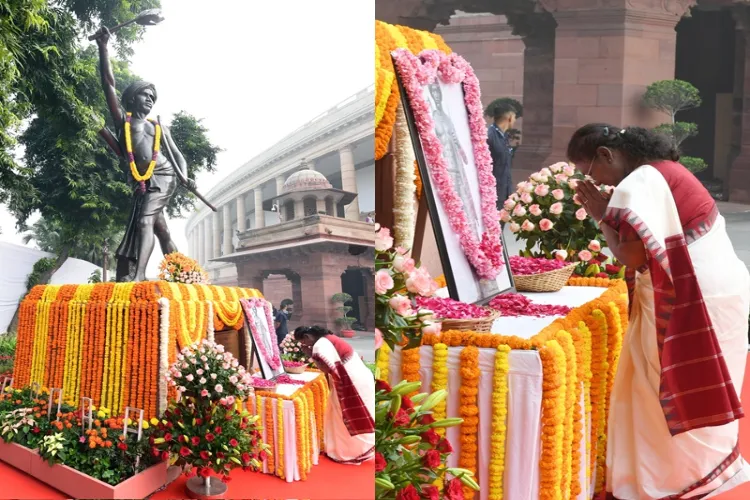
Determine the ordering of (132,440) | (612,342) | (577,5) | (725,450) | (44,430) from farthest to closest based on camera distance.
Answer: (577,5)
(612,342)
(725,450)
(132,440)
(44,430)

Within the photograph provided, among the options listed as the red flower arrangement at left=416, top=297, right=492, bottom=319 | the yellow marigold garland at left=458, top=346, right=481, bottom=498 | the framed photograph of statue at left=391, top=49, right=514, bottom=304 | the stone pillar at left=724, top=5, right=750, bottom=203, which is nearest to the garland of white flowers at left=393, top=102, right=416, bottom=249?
the framed photograph of statue at left=391, top=49, right=514, bottom=304

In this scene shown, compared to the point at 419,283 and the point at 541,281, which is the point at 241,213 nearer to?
the point at 419,283

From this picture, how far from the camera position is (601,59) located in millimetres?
9578

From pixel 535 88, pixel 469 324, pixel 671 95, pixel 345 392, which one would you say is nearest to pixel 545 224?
pixel 469 324

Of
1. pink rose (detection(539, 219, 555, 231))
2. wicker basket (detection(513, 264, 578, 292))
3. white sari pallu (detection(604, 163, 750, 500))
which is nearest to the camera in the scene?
white sari pallu (detection(604, 163, 750, 500))

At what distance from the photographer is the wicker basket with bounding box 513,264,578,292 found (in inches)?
A: 126

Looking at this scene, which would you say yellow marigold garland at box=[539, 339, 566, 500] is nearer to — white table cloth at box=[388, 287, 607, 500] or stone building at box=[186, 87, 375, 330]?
white table cloth at box=[388, 287, 607, 500]

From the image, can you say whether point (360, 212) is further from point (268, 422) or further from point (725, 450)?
point (725, 450)

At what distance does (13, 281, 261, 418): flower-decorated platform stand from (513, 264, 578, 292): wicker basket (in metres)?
1.42

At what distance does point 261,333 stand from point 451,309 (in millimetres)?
589

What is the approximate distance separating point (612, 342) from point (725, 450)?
0.51 meters

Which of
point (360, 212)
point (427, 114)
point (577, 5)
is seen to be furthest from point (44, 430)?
point (577, 5)

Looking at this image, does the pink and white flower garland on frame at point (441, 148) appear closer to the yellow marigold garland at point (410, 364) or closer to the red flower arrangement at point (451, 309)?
the red flower arrangement at point (451, 309)

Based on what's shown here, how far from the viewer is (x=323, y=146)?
206cm
